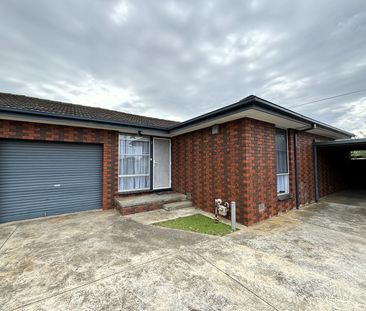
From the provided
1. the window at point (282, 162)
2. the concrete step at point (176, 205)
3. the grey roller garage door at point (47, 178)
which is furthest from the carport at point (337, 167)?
the grey roller garage door at point (47, 178)

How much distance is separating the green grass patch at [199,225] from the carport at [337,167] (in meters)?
5.69

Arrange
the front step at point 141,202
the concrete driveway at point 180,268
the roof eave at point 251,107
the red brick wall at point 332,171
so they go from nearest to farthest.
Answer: the concrete driveway at point 180,268 → the roof eave at point 251,107 → the front step at point 141,202 → the red brick wall at point 332,171

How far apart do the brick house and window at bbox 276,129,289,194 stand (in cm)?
4

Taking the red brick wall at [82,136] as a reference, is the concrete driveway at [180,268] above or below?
below

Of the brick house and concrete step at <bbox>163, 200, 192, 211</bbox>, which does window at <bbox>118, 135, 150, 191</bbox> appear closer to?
the brick house

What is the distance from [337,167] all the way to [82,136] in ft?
44.1

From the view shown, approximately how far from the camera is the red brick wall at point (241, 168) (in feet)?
15.0

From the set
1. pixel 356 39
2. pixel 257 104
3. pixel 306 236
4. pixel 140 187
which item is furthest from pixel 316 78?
pixel 140 187

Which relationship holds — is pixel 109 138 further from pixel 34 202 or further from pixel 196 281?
pixel 196 281

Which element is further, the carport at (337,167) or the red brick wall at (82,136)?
the carport at (337,167)

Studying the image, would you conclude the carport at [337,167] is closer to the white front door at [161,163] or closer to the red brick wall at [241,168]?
the red brick wall at [241,168]

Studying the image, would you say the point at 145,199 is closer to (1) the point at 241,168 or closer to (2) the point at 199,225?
(2) the point at 199,225

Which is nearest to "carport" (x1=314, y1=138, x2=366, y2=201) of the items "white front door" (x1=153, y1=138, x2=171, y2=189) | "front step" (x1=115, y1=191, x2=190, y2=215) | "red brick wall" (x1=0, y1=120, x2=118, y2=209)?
"front step" (x1=115, y1=191, x2=190, y2=215)

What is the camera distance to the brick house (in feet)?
15.2
